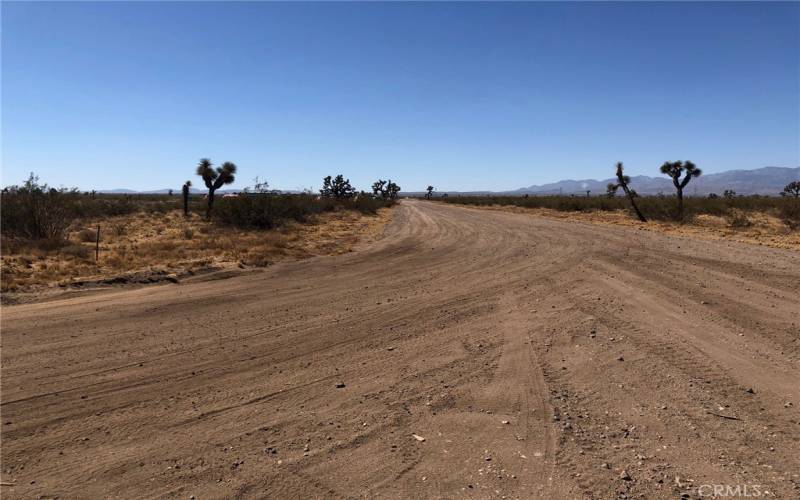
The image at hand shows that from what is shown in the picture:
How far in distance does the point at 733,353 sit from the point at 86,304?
10.2m

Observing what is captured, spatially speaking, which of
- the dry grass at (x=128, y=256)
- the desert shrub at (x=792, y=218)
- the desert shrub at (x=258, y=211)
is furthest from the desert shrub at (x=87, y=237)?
the desert shrub at (x=792, y=218)

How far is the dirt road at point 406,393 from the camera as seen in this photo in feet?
12.4

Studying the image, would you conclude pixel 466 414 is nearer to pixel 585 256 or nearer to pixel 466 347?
pixel 466 347

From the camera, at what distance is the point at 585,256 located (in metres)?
15.1

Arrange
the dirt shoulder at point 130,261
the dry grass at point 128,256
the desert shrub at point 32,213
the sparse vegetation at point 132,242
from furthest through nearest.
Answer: the desert shrub at point 32,213, the sparse vegetation at point 132,242, the dry grass at point 128,256, the dirt shoulder at point 130,261

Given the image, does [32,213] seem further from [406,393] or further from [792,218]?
[792,218]

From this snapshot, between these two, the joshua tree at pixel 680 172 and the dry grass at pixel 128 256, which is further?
the joshua tree at pixel 680 172

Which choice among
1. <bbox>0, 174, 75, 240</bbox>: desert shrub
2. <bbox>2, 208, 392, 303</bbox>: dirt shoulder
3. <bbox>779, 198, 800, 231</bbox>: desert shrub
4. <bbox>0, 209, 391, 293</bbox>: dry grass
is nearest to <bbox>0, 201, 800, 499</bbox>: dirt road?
<bbox>2, 208, 392, 303</bbox>: dirt shoulder

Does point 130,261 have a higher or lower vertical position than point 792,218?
lower

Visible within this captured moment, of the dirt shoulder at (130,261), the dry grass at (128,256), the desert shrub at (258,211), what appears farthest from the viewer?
the desert shrub at (258,211)

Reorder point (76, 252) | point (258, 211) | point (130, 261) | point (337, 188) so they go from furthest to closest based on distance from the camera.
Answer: point (337, 188) → point (258, 211) → point (76, 252) → point (130, 261)

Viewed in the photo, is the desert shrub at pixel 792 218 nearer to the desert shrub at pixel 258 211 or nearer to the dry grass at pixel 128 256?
the dry grass at pixel 128 256

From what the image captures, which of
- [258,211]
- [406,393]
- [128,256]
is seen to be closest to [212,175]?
[258,211]

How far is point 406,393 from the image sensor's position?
5.29 metres
